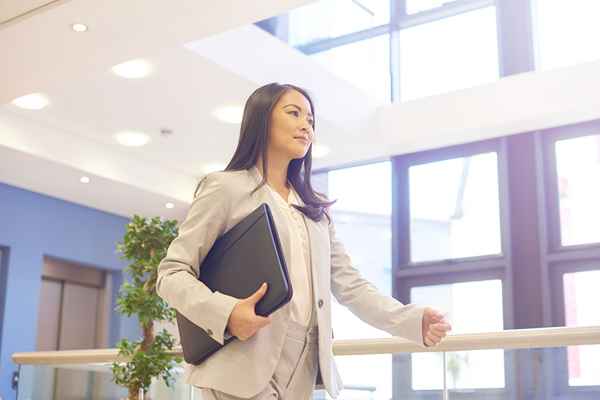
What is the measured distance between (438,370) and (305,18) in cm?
394

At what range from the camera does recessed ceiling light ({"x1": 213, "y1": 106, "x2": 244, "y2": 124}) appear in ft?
21.3

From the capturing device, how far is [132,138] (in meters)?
7.20

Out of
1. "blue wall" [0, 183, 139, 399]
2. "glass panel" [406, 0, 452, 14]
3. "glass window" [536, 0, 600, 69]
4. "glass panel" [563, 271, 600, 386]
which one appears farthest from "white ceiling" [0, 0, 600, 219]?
"glass panel" [563, 271, 600, 386]

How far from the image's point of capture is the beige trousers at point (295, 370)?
65.2 inches

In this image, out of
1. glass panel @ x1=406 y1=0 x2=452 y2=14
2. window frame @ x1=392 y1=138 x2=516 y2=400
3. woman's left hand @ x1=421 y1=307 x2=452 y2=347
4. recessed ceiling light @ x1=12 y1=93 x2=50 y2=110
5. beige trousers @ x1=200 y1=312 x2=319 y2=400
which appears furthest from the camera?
glass panel @ x1=406 y1=0 x2=452 y2=14

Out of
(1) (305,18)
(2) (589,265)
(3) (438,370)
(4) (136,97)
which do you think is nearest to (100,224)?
(4) (136,97)

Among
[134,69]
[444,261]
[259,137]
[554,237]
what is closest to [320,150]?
[444,261]

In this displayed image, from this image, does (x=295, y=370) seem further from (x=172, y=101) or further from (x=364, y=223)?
(x=364, y=223)

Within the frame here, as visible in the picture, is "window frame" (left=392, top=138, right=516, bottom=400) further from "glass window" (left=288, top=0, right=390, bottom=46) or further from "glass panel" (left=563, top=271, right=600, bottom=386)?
"glass window" (left=288, top=0, right=390, bottom=46)

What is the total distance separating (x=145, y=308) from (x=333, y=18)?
3992mm

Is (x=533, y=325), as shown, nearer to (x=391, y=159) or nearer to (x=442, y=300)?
(x=442, y=300)

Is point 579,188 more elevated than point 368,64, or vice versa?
point 368,64

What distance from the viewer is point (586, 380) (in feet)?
10.00

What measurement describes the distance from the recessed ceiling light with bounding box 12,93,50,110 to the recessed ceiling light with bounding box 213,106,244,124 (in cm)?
124
